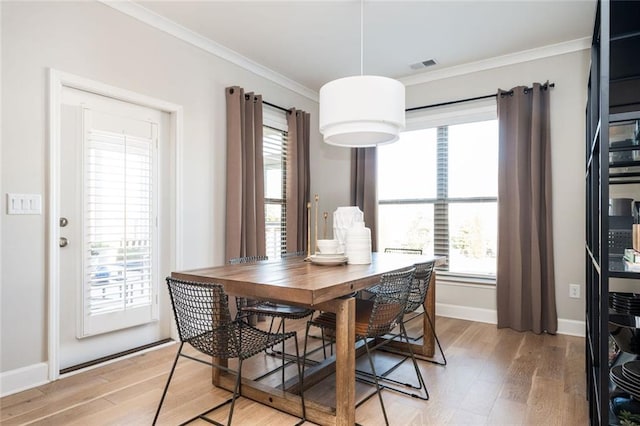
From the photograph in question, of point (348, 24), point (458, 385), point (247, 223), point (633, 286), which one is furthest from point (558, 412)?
point (348, 24)

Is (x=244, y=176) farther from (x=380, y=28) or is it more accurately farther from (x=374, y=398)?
(x=374, y=398)

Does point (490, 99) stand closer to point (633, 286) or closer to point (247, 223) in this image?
point (633, 286)

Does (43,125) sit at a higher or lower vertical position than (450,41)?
lower

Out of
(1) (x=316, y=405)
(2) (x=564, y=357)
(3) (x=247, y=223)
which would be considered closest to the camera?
(1) (x=316, y=405)

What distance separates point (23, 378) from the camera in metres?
2.36

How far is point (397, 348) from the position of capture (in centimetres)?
304

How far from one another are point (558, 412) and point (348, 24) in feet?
10.2

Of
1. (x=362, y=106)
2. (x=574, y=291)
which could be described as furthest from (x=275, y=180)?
(x=574, y=291)

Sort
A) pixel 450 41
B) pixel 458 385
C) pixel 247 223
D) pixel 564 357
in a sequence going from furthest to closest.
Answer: pixel 247 223, pixel 450 41, pixel 564 357, pixel 458 385

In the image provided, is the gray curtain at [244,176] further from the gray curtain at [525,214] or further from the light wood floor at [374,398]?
the gray curtain at [525,214]

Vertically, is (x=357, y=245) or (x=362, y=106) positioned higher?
(x=362, y=106)

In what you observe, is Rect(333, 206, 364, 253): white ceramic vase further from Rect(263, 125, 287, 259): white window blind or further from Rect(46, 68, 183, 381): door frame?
Rect(46, 68, 183, 381): door frame

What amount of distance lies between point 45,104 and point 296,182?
255cm

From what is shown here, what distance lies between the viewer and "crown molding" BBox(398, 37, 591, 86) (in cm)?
356
